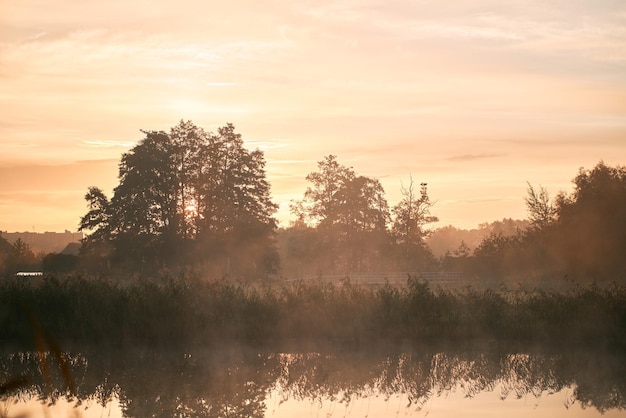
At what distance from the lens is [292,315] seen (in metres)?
23.2

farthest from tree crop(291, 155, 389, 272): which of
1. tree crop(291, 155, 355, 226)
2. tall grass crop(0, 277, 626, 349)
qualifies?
tall grass crop(0, 277, 626, 349)

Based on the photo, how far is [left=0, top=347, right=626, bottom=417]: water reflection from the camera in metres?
14.8

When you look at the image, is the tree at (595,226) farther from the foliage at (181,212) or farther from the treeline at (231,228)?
the foliage at (181,212)

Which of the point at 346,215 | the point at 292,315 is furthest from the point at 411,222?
the point at 292,315

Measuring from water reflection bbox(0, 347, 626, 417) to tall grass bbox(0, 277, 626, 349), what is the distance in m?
1.34

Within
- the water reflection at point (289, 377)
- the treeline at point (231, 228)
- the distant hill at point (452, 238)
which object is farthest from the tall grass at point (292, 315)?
the distant hill at point (452, 238)

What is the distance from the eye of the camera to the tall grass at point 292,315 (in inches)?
869

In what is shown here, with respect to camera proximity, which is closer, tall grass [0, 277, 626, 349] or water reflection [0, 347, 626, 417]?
water reflection [0, 347, 626, 417]

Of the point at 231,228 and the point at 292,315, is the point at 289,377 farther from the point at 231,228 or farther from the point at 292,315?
the point at 231,228

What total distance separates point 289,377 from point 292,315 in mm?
5674

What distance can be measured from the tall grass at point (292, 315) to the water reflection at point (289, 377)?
1.34 metres

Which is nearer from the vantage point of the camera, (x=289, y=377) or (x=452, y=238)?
(x=289, y=377)

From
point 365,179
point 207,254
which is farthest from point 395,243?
point 207,254

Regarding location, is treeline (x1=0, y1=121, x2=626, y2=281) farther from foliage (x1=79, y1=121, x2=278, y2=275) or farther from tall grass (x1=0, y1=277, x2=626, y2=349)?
tall grass (x1=0, y1=277, x2=626, y2=349)
